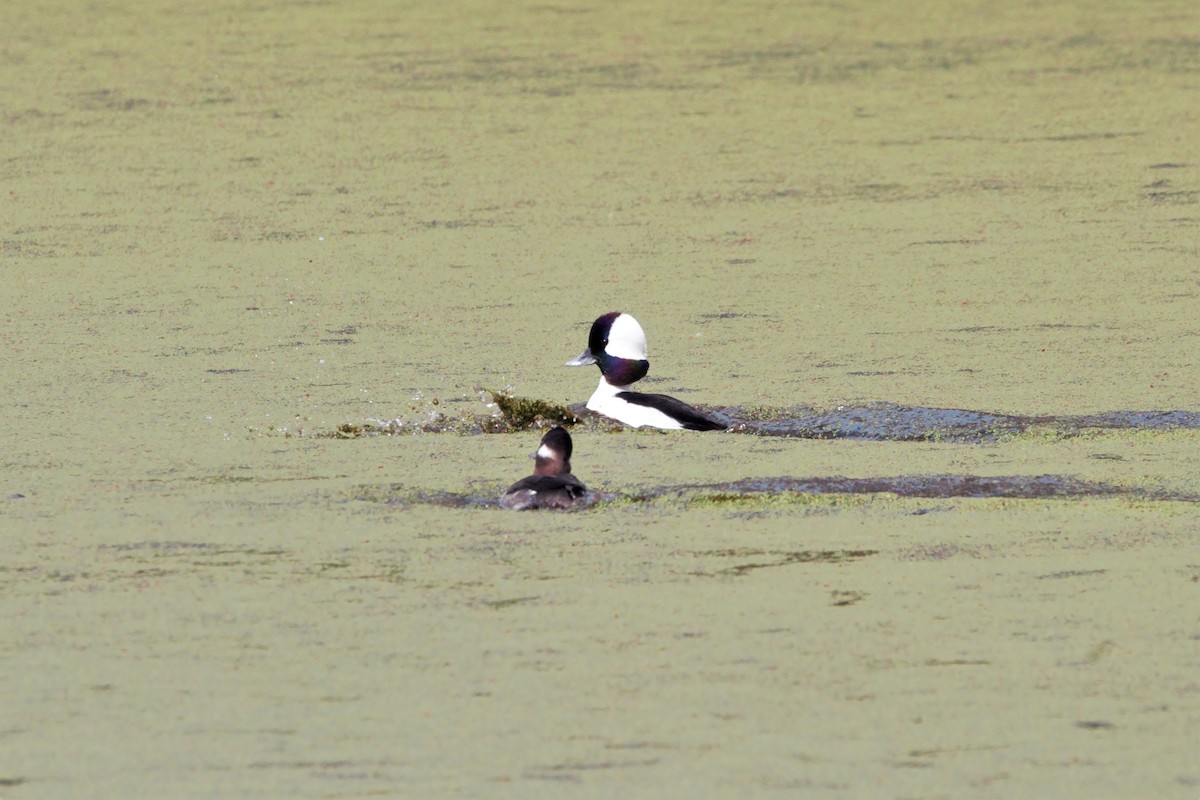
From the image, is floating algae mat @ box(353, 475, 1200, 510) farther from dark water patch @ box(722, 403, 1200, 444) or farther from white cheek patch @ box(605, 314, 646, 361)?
white cheek patch @ box(605, 314, 646, 361)

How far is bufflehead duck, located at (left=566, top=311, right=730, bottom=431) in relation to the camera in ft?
13.9

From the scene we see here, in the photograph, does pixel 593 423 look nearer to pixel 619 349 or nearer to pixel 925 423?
pixel 619 349

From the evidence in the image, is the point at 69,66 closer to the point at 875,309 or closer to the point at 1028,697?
the point at 875,309

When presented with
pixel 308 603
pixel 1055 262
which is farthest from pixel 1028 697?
pixel 1055 262

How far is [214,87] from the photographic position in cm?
805

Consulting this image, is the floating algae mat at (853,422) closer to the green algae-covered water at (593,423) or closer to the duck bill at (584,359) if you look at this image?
Answer: the green algae-covered water at (593,423)

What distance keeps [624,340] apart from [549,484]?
103 centimetres

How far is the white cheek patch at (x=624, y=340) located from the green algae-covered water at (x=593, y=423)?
0.57 ft

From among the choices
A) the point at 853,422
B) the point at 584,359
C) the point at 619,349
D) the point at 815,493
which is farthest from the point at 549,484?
the point at 584,359

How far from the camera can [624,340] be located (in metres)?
4.53

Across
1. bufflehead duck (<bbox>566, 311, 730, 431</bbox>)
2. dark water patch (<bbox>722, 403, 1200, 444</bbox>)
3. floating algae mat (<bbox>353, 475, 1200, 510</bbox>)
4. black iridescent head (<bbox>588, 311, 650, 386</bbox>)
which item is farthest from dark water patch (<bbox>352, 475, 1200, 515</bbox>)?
black iridescent head (<bbox>588, 311, 650, 386</bbox>)

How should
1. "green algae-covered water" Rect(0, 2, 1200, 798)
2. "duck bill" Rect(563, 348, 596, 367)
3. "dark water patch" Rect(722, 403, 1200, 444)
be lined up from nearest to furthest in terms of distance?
1. "green algae-covered water" Rect(0, 2, 1200, 798)
2. "dark water patch" Rect(722, 403, 1200, 444)
3. "duck bill" Rect(563, 348, 596, 367)

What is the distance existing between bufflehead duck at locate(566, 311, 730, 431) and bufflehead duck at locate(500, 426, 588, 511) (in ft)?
1.72

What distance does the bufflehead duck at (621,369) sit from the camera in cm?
424
